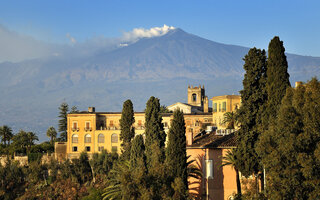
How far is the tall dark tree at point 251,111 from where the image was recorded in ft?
105

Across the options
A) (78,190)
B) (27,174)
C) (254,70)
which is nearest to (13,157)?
(27,174)

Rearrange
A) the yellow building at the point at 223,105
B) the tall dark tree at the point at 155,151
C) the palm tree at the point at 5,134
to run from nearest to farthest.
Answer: the tall dark tree at the point at 155,151 < the yellow building at the point at 223,105 < the palm tree at the point at 5,134

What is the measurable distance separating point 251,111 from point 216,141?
7.00 metres

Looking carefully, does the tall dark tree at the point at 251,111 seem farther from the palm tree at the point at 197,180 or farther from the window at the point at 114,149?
the window at the point at 114,149

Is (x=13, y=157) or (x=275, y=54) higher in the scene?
(x=275, y=54)

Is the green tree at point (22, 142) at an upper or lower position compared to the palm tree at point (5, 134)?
lower

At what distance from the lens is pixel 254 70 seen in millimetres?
33219

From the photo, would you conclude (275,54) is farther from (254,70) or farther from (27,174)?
(27,174)

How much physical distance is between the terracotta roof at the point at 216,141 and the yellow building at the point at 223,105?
2555cm

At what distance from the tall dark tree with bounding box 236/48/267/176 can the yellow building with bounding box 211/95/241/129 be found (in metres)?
33.9

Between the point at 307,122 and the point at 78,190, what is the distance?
49.2m

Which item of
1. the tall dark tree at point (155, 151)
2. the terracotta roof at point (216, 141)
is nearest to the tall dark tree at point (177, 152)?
the tall dark tree at point (155, 151)

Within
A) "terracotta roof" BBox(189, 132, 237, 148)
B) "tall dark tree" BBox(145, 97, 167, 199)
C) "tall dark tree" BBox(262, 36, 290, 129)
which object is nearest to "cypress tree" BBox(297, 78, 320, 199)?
"tall dark tree" BBox(262, 36, 290, 129)

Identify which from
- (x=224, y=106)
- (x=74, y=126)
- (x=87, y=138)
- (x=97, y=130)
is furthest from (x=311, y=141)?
(x=74, y=126)
